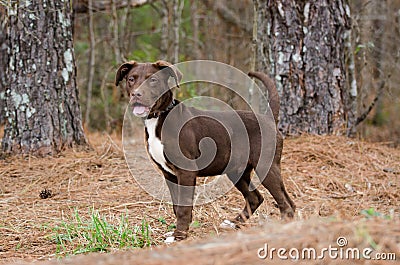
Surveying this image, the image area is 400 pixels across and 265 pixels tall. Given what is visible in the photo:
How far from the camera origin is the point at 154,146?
4453 millimetres

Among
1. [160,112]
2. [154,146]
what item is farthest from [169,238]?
[160,112]

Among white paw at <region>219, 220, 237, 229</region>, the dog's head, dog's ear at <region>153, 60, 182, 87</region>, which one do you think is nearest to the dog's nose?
the dog's head

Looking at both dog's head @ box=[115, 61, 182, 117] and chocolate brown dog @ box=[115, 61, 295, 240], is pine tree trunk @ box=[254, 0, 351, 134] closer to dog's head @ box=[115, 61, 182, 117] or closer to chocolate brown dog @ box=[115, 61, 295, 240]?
chocolate brown dog @ box=[115, 61, 295, 240]

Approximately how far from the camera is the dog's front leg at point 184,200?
4.42 meters

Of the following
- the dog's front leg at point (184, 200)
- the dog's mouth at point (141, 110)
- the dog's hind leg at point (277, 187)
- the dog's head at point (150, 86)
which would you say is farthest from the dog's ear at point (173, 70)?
the dog's hind leg at point (277, 187)

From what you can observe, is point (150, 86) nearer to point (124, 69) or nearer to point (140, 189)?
point (124, 69)

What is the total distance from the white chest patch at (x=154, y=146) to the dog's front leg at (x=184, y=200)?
Result: 155 mm

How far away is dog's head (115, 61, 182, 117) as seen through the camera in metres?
4.37

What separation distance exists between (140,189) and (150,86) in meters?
1.93

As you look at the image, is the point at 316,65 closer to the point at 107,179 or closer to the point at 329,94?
the point at 329,94

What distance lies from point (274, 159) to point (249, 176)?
0.43m

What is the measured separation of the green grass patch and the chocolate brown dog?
0.32 meters

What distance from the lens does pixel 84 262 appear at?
280 centimetres

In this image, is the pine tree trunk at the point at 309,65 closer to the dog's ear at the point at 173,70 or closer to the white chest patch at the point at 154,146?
the dog's ear at the point at 173,70
